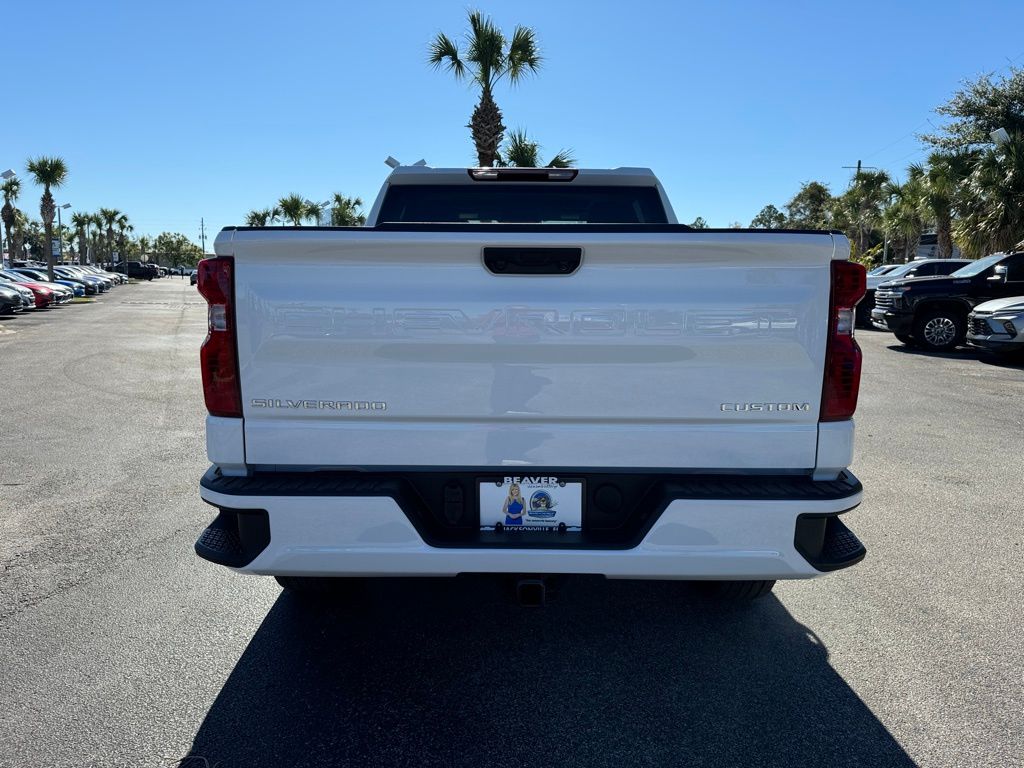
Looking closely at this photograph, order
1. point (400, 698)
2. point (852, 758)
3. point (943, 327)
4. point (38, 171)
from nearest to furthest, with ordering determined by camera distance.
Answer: point (852, 758), point (400, 698), point (943, 327), point (38, 171)

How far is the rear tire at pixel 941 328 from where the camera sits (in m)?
14.9

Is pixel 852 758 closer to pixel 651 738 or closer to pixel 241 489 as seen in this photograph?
pixel 651 738

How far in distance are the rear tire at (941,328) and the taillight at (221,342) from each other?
51.0ft

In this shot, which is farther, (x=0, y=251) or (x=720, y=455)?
(x=0, y=251)

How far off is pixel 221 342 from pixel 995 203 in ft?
83.7

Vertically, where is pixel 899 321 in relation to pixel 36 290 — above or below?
above

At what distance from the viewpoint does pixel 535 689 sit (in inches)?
114

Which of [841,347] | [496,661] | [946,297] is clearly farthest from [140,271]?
[841,347]

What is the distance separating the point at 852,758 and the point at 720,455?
1.10 m

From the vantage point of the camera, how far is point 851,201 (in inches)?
2018

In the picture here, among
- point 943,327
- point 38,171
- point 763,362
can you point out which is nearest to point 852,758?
point 763,362

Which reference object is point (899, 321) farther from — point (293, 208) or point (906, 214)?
point (293, 208)

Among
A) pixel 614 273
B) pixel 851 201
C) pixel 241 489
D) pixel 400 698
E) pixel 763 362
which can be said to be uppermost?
pixel 851 201

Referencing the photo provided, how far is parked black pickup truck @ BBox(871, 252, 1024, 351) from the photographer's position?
14.3 m
